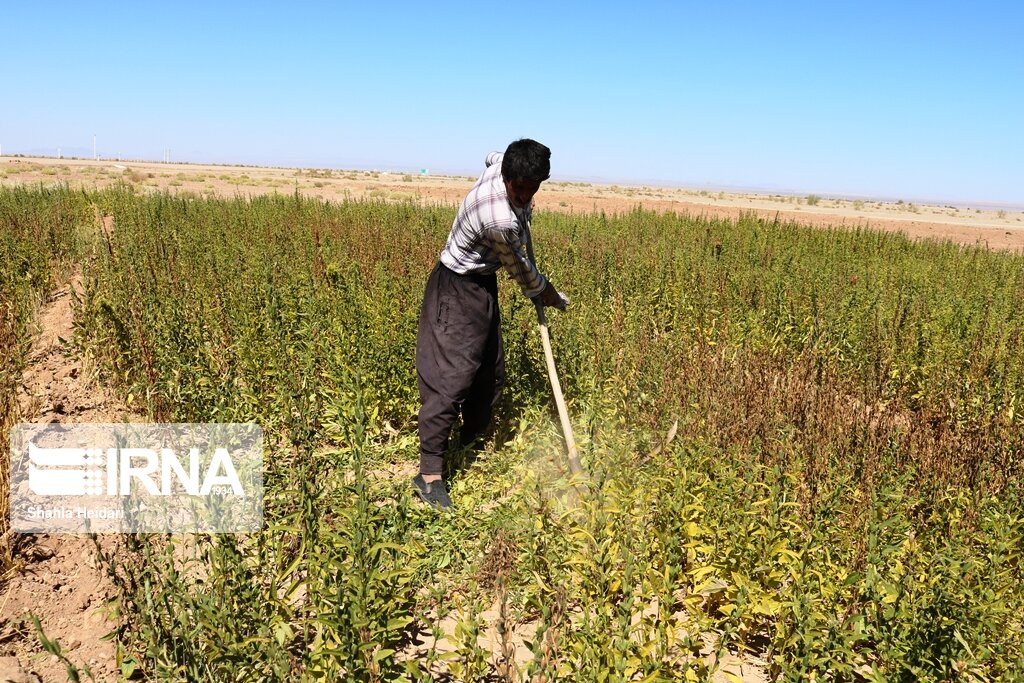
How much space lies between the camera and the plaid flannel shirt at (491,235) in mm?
3551

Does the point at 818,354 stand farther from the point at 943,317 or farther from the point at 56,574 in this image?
the point at 56,574

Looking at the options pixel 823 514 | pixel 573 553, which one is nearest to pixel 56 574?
pixel 573 553

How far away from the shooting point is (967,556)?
9.07 feet

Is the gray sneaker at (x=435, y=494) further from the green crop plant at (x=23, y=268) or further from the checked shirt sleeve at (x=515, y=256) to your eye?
the green crop plant at (x=23, y=268)

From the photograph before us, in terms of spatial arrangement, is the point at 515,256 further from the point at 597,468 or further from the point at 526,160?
the point at 597,468

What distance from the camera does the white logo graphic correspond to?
3742 mm

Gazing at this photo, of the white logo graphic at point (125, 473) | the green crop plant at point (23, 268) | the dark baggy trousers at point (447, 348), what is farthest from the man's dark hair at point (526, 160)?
the green crop plant at point (23, 268)

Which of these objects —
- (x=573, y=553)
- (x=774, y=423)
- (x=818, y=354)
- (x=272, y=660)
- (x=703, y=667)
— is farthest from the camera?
(x=818, y=354)

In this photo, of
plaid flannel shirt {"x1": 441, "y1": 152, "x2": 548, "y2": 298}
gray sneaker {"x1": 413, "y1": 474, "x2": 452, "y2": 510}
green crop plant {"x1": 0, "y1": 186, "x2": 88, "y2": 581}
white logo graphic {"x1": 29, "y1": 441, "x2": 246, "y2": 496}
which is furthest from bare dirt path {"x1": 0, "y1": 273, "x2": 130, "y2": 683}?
plaid flannel shirt {"x1": 441, "y1": 152, "x2": 548, "y2": 298}

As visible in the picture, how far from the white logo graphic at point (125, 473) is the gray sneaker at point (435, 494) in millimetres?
976

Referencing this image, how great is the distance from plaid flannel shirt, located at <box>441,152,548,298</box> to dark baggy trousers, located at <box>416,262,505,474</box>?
103mm

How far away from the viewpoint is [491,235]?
11.8ft

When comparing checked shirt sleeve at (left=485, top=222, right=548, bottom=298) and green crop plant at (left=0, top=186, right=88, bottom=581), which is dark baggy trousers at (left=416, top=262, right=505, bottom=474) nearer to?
checked shirt sleeve at (left=485, top=222, right=548, bottom=298)

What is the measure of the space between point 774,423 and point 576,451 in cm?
134
